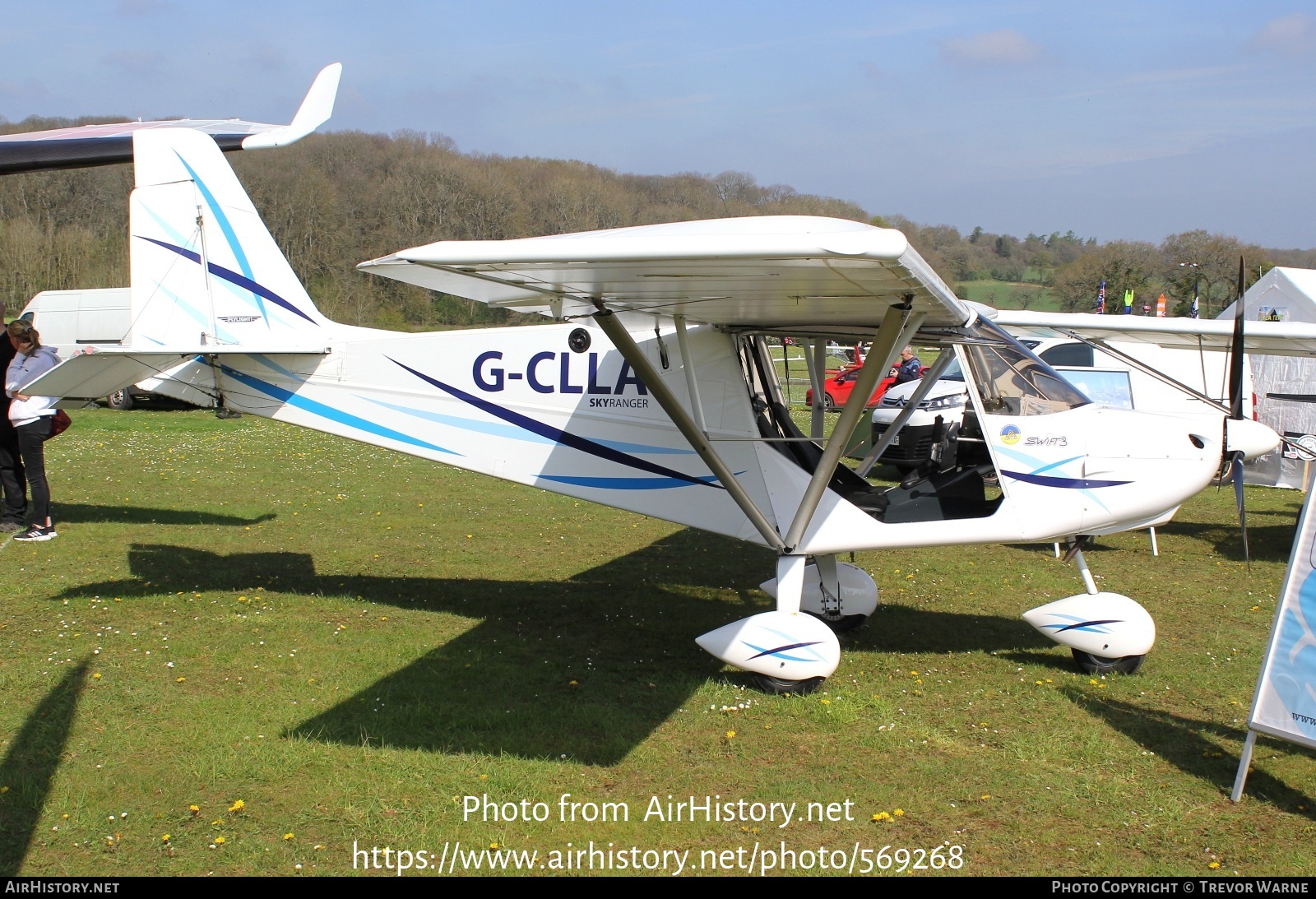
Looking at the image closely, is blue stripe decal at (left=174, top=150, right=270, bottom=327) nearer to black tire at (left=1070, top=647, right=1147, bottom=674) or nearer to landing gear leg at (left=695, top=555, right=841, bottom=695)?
landing gear leg at (left=695, top=555, right=841, bottom=695)

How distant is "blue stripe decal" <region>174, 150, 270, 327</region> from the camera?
6941mm

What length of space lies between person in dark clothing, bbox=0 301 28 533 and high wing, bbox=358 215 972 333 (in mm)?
6453

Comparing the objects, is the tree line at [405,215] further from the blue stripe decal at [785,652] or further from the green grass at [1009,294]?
the blue stripe decal at [785,652]

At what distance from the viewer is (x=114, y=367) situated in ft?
21.0

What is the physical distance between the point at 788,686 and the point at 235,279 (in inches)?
198

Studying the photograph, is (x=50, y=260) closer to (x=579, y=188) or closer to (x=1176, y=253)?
(x=579, y=188)

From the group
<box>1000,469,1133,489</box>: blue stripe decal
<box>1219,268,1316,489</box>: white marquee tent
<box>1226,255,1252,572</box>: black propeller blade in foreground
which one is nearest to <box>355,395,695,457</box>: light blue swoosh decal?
<box>1000,469,1133,489</box>: blue stripe decal

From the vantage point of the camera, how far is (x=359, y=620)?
681 centimetres

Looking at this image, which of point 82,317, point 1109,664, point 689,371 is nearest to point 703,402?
point 689,371

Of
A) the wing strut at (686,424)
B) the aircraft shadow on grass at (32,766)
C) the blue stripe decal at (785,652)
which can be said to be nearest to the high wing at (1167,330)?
the wing strut at (686,424)

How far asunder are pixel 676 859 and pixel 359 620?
3.85 meters

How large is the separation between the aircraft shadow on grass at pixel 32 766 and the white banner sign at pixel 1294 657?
5209mm

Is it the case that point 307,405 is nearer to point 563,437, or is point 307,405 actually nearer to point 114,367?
point 114,367

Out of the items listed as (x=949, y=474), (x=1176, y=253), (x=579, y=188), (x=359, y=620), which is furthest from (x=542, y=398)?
(x=1176, y=253)
